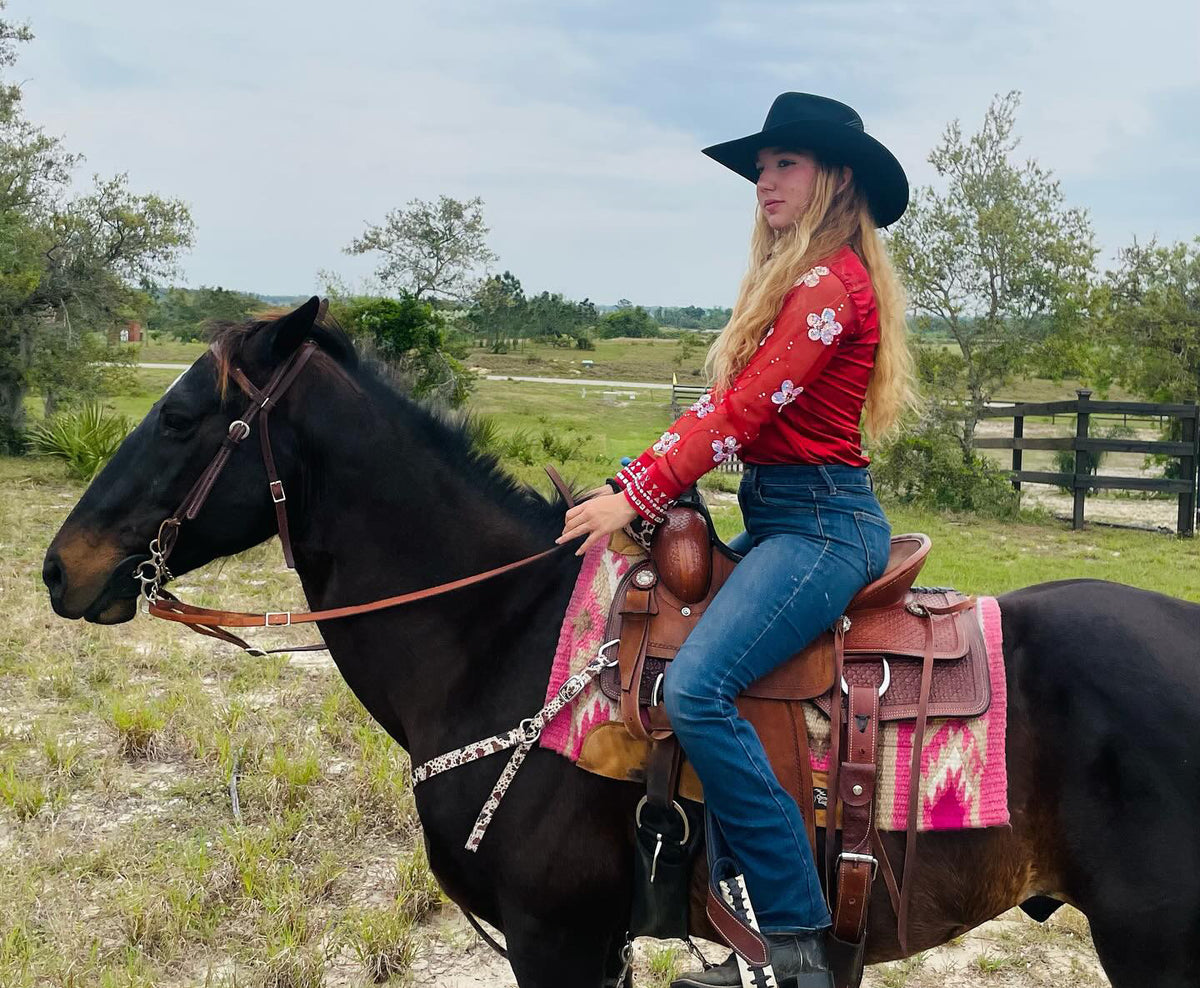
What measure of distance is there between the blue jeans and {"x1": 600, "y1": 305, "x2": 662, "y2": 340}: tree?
274 ft

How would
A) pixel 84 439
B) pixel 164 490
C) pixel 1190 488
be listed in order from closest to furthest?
pixel 164 490 → pixel 1190 488 → pixel 84 439

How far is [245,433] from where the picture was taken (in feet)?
8.34

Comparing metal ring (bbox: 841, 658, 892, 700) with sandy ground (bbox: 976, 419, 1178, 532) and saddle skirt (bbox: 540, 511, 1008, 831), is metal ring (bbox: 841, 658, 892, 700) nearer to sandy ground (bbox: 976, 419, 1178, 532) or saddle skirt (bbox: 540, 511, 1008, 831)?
saddle skirt (bbox: 540, 511, 1008, 831)

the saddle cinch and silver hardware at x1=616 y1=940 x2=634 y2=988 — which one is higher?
the saddle cinch

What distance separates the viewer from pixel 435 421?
2787mm

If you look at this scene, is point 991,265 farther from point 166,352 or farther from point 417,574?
point 166,352

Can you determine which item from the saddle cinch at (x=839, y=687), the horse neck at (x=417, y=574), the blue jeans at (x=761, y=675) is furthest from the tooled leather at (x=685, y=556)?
the horse neck at (x=417, y=574)

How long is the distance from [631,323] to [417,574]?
289 feet

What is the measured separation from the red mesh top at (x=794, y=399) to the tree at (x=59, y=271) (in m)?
18.6

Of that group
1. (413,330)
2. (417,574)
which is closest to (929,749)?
(417,574)

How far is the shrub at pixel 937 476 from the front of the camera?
16.2 metres

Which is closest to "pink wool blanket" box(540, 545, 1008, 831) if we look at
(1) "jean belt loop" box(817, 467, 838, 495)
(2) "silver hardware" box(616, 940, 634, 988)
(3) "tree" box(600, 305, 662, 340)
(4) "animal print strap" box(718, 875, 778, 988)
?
(4) "animal print strap" box(718, 875, 778, 988)

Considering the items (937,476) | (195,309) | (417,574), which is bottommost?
(937,476)

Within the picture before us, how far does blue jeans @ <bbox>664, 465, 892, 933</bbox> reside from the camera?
2.27 metres
